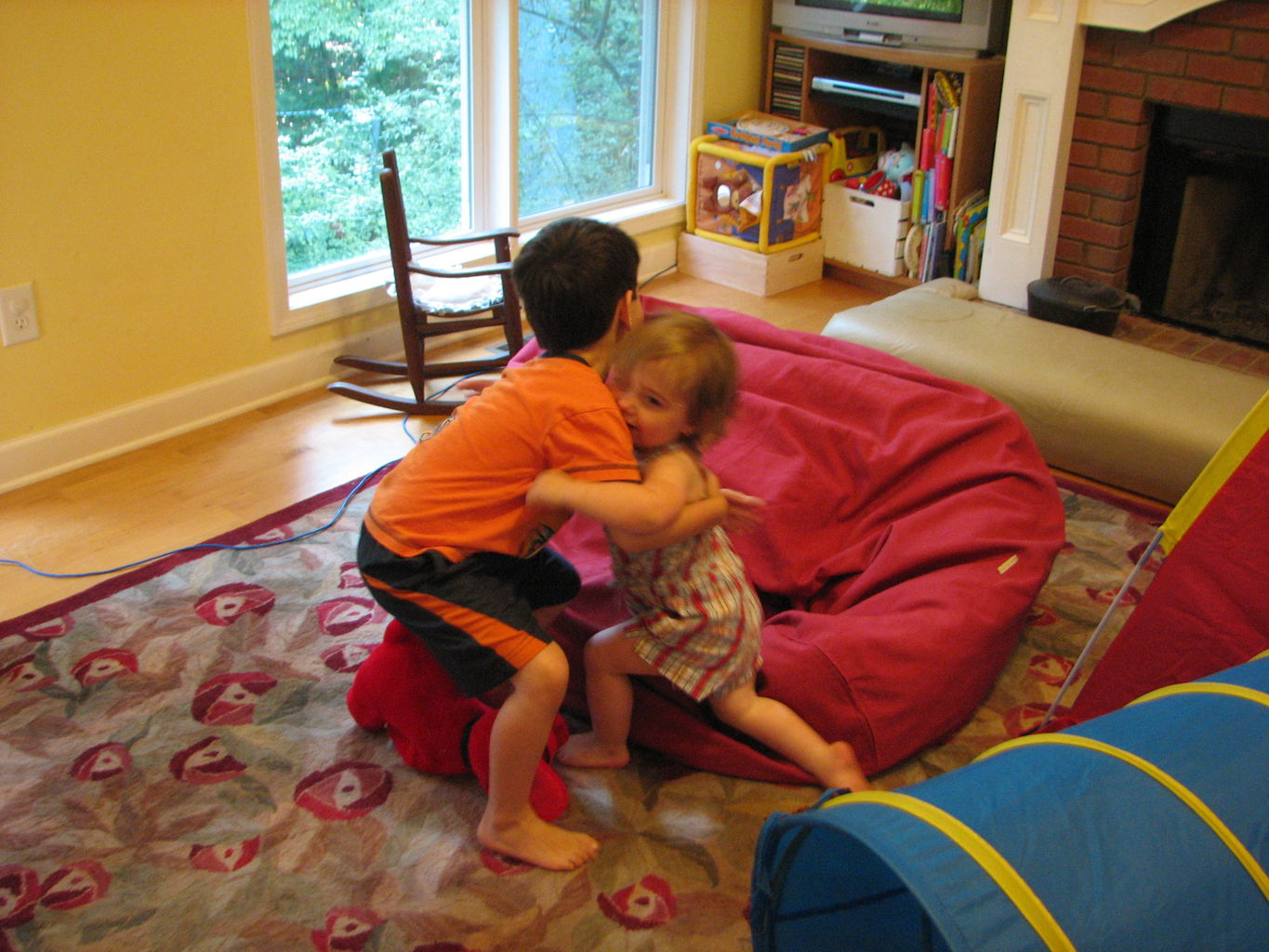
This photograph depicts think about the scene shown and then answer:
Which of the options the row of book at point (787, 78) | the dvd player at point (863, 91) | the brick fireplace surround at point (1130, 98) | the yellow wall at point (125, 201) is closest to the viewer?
the yellow wall at point (125, 201)

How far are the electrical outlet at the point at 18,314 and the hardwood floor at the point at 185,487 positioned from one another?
1.19ft

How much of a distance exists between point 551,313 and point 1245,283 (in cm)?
331

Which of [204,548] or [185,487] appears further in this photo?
[185,487]

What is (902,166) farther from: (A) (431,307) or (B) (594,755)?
(B) (594,755)

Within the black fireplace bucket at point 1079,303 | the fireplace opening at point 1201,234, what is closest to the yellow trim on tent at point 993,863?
the black fireplace bucket at point 1079,303

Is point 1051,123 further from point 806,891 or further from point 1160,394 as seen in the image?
point 806,891

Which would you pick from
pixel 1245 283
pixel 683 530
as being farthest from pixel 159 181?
pixel 1245 283

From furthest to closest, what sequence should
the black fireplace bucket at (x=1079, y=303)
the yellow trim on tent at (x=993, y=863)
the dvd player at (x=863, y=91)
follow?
the dvd player at (x=863, y=91) → the black fireplace bucket at (x=1079, y=303) → the yellow trim on tent at (x=993, y=863)

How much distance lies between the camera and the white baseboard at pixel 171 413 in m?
2.89

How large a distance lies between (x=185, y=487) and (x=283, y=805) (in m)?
1.22

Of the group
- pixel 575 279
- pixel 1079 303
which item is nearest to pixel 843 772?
pixel 575 279

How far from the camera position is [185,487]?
290 centimetres

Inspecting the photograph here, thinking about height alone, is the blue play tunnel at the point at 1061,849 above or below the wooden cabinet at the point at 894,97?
below

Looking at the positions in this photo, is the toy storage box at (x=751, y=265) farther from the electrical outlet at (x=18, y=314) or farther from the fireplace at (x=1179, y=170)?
the electrical outlet at (x=18, y=314)
